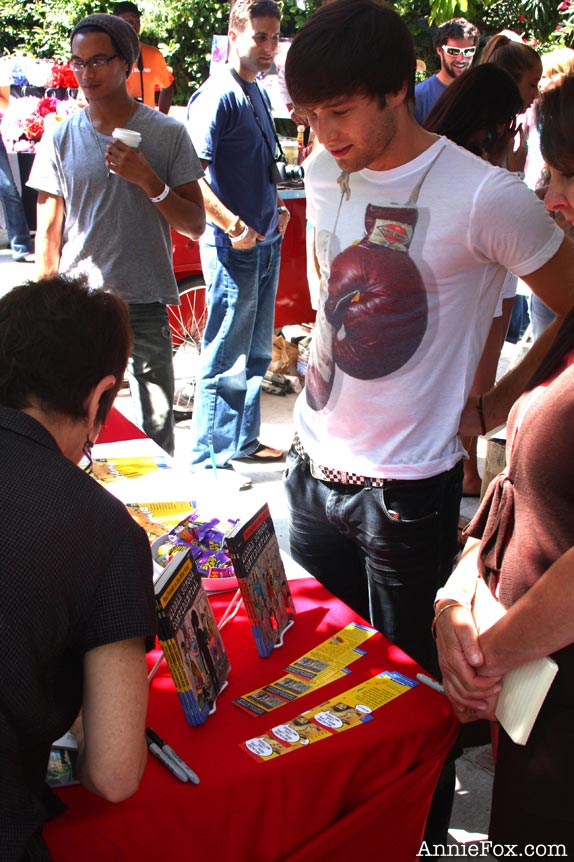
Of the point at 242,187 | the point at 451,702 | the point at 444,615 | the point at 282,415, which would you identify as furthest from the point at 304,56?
the point at 282,415

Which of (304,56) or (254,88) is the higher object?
(304,56)

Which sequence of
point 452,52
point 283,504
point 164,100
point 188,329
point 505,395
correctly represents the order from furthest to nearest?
point 164,100
point 188,329
point 452,52
point 283,504
point 505,395

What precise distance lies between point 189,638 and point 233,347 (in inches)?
101

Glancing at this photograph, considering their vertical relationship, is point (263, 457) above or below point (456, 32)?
below

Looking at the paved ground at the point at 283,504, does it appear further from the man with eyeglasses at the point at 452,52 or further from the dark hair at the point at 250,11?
the man with eyeglasses at the point at 452,52

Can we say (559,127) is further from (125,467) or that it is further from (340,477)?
(125,467)

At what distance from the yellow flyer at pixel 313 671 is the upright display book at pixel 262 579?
7cm

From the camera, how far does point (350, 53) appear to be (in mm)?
1398

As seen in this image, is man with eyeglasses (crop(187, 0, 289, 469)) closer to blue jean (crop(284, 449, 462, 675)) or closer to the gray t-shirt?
the gray t-shirt

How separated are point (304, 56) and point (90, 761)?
1195 mm

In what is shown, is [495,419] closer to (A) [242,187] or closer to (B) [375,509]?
(B) [375,509]

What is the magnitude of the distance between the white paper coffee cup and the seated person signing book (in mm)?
1595

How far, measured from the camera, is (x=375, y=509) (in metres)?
1.59

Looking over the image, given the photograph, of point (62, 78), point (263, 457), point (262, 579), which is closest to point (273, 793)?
point (262, 579)
